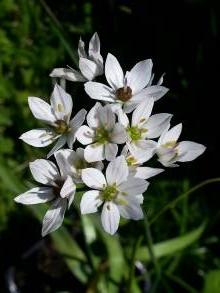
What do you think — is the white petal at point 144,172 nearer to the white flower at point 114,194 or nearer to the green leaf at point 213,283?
Result: the white flower at point 114,194

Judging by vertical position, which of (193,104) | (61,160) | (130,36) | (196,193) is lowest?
(196,193)

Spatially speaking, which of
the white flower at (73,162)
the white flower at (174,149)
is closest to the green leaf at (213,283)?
the white flower at (174,149)

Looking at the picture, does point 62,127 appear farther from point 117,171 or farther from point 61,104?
point 117,171

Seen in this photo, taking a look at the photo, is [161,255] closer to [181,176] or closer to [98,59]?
[181,176]

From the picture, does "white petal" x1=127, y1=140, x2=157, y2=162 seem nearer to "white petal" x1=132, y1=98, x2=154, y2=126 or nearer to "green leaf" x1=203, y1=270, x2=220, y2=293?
"white petal" x1=132, y1=98, x2=154, y2=126

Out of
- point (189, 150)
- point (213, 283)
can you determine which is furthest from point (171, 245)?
point (189, 150)

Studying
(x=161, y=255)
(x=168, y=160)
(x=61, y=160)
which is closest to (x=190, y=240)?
(x=161, y=255)

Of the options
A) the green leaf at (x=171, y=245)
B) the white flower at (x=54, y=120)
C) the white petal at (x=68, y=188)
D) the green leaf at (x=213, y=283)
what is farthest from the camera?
the green leaf at (x=171, y=245)
